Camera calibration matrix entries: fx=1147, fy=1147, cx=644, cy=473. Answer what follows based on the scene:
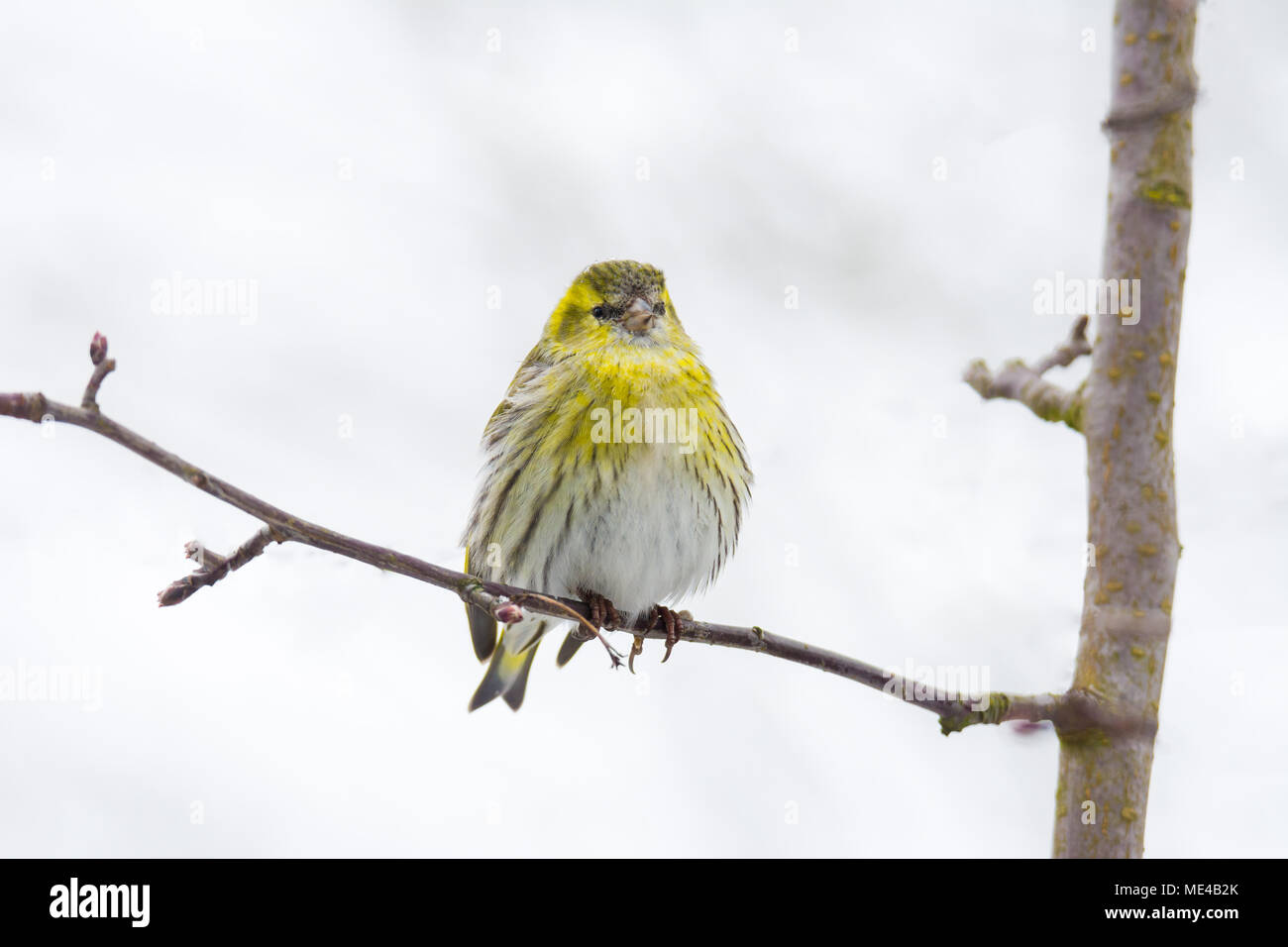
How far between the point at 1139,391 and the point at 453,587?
1206 mm

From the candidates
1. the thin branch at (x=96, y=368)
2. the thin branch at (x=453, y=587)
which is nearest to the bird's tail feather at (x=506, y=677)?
the thin branch at (x=453, y=587)

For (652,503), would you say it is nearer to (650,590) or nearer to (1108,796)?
(650,590)

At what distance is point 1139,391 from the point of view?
1.97 meters

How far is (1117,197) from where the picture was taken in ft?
6.53

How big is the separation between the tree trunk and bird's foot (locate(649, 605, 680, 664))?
0.90 meters

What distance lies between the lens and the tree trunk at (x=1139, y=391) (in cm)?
193

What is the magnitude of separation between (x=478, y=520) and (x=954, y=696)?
1.48 metres

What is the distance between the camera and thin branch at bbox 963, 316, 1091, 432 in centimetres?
229

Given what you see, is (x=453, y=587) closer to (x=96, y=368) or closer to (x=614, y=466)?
(x=96, y=368)

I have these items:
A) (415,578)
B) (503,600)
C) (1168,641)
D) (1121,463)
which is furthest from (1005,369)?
(415,578)

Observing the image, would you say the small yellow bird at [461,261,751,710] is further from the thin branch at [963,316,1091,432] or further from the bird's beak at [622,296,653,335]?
the thin branch at [963,316,1091,432]

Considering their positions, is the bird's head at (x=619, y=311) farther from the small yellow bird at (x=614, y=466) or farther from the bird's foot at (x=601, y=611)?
the bird's foot at (x=601, y=611)

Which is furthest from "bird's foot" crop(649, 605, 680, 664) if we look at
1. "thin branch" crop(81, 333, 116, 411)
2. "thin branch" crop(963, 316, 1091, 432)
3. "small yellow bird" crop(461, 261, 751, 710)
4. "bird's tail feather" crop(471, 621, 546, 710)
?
"thin branch" crop(81, 333, 116, 411)

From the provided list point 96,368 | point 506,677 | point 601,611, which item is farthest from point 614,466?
point 96,368
